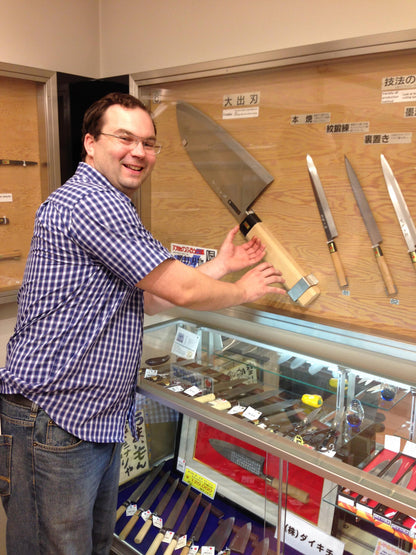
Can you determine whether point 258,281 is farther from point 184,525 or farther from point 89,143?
point 184,525

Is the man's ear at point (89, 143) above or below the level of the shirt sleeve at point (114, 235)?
above

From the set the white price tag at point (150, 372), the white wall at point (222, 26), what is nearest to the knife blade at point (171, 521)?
the white price tag at point (150, 372)

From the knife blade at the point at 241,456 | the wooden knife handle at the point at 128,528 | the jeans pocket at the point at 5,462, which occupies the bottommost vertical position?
the wooden knife handle at the point at 128,528

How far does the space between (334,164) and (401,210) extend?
8.9 inches

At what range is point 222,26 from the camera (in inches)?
62.2

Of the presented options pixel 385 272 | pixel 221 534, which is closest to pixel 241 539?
pixel 221 534

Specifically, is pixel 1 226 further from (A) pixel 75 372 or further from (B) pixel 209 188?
(A) pixel 75 372

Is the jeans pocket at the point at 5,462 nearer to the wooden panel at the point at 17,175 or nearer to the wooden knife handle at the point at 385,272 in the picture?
the wooden panel at the point at 17,175

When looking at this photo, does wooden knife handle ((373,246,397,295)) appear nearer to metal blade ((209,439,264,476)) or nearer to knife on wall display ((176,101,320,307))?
knife on wall display ((176,101,320,307))

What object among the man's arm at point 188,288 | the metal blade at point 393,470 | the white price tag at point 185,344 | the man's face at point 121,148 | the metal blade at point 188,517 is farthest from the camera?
the white price tag at point 185,344

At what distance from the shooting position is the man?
0.98 metres

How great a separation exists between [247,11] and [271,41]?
0.14 meters

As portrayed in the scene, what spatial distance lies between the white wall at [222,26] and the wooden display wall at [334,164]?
5.8 inches

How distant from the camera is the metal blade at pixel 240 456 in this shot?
1337mm
